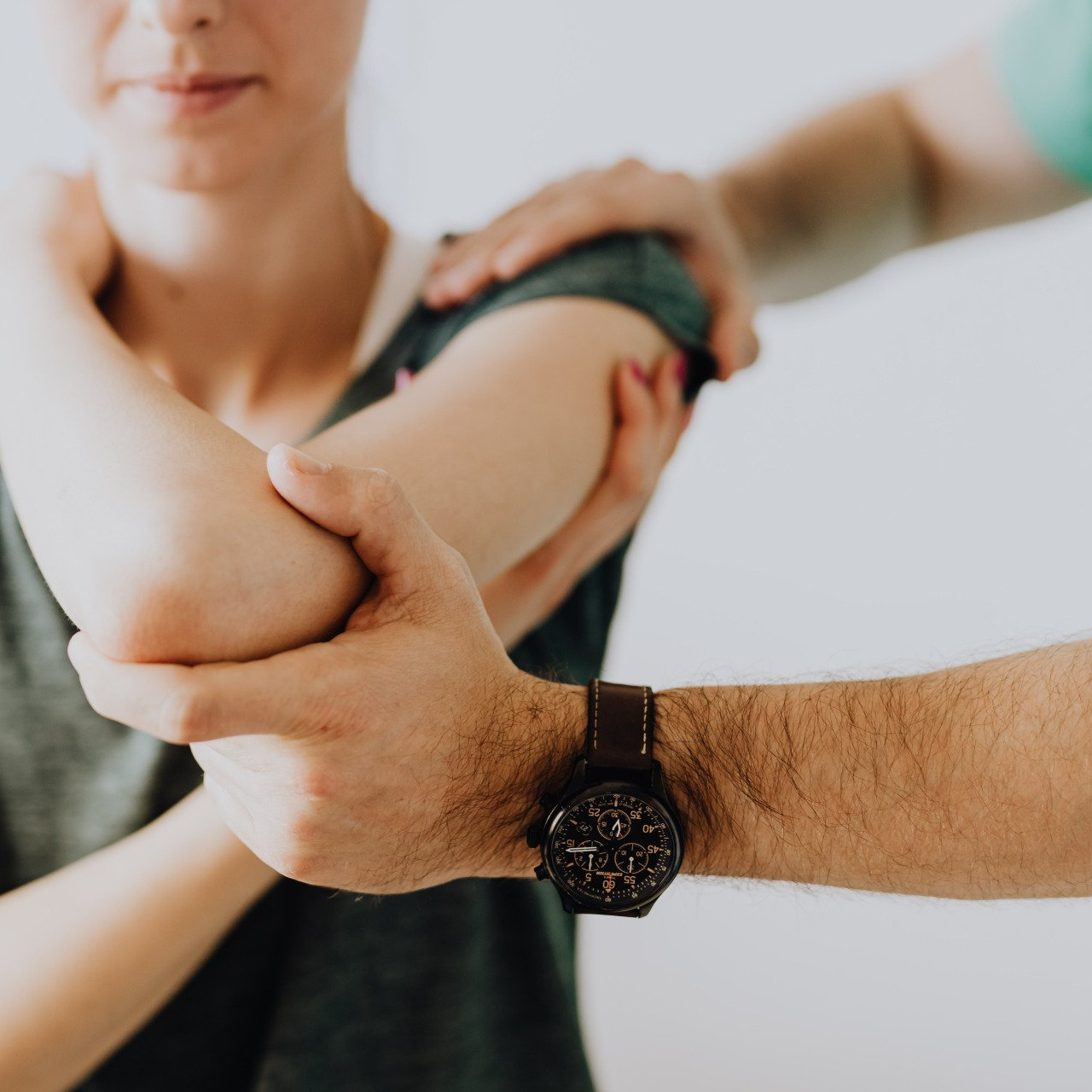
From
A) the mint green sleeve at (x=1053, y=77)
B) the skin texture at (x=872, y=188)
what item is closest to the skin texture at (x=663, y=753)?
the skin texture at (x=872, y=188)

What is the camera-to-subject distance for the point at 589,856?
884 millimetres

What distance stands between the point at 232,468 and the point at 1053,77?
133cm

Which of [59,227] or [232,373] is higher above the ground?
[59,227]

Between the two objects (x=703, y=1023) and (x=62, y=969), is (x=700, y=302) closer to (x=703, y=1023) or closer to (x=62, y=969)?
(x=62, y=969)

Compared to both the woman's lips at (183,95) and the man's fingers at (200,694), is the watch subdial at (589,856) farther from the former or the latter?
the woman's lips at (183,95)

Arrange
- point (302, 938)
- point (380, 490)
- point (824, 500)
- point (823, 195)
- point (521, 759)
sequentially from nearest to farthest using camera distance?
point (380, 490) < point (521, 759) < point (302, 938) < point (823, 195) < point (824, 500)

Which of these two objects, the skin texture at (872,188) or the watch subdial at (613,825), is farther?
the skin texture at (872,188)

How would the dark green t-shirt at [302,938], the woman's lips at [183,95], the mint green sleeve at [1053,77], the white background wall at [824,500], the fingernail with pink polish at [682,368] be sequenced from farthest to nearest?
the white background wall at [824,500] → the mint green sleeve at [1053,77] → the fingernail with pink polish at [682,368] → the dark green t-shirt at [302,938] → the woman's lips at [183,95]

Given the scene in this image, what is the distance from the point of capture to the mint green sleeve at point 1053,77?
1565mm

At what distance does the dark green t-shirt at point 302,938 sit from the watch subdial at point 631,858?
300 mm

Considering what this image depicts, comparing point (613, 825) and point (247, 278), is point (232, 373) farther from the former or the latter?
point (613, 825)

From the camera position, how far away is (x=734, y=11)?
2324 millimetres

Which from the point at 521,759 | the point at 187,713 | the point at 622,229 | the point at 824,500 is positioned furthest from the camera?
the point at 824,500

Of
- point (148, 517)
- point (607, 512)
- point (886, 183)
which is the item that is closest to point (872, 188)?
point (886, 183)
